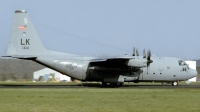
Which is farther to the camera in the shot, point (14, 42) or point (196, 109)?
point (14, 42)

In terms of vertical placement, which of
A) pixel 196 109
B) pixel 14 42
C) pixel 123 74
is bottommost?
pixel 196 109

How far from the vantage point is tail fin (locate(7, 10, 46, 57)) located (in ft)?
148

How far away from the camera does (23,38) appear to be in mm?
45625

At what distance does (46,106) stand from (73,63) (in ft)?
76.5

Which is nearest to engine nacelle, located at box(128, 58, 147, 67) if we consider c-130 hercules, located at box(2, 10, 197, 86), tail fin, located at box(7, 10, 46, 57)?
c-130 hercules, located at box(2, 10, 197, 86)

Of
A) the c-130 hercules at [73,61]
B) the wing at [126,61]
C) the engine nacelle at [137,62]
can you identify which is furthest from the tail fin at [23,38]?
the engine nacelle at [137,62]

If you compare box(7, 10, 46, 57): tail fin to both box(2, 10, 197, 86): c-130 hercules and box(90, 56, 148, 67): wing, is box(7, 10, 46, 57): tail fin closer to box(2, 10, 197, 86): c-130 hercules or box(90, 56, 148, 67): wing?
box(2, 10, 197, 86): c-130 hercules

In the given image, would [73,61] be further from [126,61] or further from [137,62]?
[137,62]

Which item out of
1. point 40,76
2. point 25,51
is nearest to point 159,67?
point 25,51

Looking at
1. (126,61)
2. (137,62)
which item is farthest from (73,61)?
(137,62)

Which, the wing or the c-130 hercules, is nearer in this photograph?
the wing

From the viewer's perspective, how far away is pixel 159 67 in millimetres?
47281

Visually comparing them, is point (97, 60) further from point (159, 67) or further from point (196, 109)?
point (196, 109)

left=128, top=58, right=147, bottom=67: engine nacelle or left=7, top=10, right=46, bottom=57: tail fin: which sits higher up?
left=7, top=10, right=46, bottom=57: tail fin
